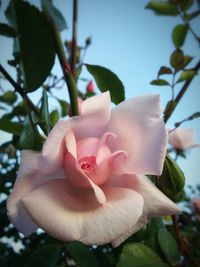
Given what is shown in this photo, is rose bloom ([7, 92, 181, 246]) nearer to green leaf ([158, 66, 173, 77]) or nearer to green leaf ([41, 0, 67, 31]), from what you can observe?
green leaf ([41, 0, 67, 31])

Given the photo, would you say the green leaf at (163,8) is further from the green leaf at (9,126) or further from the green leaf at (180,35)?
the green leaf at (9,126)

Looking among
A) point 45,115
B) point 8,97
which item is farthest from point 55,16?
point 8,97

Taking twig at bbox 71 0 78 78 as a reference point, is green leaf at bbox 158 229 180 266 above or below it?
below

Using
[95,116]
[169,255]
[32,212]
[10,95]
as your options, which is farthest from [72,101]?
[10,95]

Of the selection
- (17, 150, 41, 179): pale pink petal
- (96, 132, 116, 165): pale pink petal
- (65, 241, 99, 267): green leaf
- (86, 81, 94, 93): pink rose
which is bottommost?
(65, 241, 99, 267): green leaf

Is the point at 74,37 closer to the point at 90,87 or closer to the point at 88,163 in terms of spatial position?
the point at 88,163

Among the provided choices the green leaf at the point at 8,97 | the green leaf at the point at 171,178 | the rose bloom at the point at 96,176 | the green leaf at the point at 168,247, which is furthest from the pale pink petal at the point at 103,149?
the green leaf at the point at 8,97

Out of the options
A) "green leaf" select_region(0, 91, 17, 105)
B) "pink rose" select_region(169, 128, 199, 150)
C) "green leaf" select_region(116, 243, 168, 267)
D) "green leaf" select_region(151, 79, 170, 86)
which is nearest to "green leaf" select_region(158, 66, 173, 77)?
"green leaf" select_region(151, 79, 170, 86)
